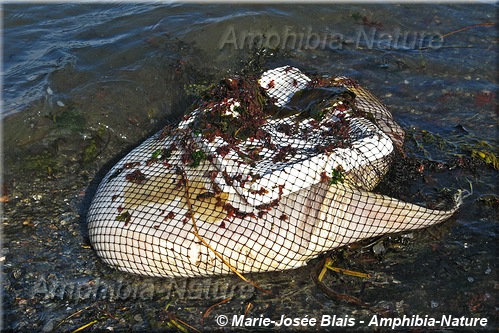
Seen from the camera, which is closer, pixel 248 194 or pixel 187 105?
pixel 248 194

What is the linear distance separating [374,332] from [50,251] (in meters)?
3.34

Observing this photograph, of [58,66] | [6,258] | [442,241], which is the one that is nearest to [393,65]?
[442,241]

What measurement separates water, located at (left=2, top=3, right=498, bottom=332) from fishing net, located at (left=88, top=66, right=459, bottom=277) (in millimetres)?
311

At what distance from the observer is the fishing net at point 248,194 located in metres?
4.58

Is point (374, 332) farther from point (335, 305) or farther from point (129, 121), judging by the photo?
point (129, 121)

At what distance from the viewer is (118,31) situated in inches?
381

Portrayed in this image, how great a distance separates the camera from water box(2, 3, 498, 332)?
457 cm

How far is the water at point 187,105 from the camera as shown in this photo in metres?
4.57

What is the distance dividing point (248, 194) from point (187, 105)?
11.1ft

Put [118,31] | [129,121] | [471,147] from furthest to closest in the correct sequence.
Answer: [118,31]
[129,121]
[471,147]

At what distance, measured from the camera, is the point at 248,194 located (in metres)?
4.72

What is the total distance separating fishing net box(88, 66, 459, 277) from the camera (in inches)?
180

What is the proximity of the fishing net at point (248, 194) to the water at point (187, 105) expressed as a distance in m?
0.31

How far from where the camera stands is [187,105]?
775cm
